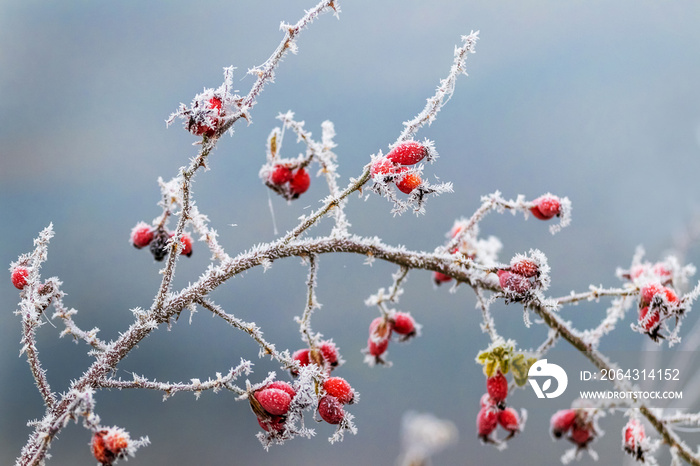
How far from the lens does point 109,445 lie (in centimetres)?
50

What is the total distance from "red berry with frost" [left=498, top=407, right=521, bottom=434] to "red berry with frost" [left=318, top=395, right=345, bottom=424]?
1.03 ft

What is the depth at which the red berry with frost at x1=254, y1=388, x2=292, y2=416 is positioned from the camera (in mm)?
565

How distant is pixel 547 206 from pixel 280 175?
0.35 meters

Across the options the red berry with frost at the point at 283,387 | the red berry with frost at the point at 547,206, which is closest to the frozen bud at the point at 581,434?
the red berry with frost at the point at 547,206

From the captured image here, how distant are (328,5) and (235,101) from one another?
0.15 metres

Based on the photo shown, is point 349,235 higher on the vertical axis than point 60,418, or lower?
higher

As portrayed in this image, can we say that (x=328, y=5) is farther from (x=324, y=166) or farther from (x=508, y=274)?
(x=508, y=274)

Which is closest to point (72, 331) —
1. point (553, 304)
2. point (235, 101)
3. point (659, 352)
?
point (235, 101)

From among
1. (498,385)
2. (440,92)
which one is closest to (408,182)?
(440,92)

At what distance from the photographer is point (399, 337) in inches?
34.1

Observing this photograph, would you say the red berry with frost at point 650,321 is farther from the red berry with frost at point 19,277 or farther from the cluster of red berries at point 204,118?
the red berry with frost at point 19,277

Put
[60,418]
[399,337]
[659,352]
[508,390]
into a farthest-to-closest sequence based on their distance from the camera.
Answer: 1. [659,352]
2. [399,337]
3. [508,390]
4. [60,418]

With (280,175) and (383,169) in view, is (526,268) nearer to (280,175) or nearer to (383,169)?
(383,169)

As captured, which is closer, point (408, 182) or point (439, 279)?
point (408, 182)
